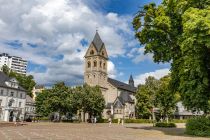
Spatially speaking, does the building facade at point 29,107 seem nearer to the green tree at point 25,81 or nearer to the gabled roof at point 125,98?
the green tree at point 25,81

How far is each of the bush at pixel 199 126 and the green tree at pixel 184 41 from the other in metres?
1.26

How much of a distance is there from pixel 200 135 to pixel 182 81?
5.51 meters

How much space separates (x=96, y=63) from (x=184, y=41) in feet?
302

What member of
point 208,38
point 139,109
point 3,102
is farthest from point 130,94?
point 208,38

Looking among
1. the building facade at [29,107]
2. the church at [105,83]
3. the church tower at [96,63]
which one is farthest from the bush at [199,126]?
the building facade at [29,107]

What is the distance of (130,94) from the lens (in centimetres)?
12438

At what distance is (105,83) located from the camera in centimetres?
11638

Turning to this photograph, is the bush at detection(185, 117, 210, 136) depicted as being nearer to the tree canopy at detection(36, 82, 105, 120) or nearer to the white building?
the tree canopy at detection(36, 82, 105, 120)

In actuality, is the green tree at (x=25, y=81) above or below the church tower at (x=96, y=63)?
below

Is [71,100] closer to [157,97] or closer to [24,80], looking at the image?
[157,97]

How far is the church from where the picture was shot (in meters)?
109

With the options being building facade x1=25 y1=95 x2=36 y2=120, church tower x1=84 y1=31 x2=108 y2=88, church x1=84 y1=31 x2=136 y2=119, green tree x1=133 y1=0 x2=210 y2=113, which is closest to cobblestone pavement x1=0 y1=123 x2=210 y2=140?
green tree x1=133 y1=0 x2=210 y2=113

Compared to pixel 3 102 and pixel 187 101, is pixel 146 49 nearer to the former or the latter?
pixel 187 101

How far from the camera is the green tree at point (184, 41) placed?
2414cm
